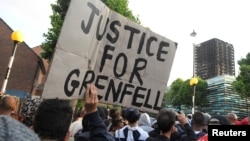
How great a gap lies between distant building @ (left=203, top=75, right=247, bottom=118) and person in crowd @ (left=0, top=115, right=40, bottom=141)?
60.9 metres

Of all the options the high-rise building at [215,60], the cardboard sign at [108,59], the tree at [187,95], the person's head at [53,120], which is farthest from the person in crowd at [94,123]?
the high-rise building at [215,60]

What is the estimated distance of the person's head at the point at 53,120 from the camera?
85.0 inches

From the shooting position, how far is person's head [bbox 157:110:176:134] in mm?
3559

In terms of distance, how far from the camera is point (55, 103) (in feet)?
7.71

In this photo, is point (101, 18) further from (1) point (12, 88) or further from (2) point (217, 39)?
(2) point (217, 39)

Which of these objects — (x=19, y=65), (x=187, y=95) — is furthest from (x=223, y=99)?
(x=19, y=65)

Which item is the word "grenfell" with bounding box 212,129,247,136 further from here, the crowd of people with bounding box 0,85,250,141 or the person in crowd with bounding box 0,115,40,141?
the person in crowd with bounding box 0,115,40,141

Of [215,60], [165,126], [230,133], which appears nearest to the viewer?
[230,133]

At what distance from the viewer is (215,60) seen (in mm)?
106375

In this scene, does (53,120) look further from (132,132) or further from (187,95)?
(187,95)

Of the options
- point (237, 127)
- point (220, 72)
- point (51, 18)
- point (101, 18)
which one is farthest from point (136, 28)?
point (220, 72)

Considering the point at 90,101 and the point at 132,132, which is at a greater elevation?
the point at 90,101

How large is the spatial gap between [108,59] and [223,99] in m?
63.2

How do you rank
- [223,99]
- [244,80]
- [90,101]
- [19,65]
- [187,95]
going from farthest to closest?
[187,95], [223,99], [244,80], [19,65], [90,101]
